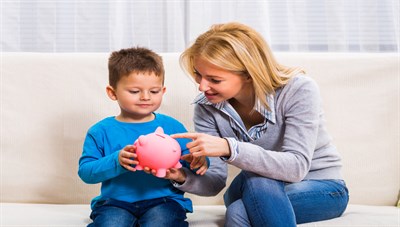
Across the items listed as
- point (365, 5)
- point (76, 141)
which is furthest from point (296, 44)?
point (76, 141)

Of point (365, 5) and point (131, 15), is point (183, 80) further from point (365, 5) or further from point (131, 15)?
point (365, 5)

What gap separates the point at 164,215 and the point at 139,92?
1.16 feet

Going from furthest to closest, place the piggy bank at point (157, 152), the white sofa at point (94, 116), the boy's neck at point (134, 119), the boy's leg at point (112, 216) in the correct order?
the white sofa at point (94, 116)
the boy's neck at point (134, 119)
the boy's leg at point (112, 216)
the piggy bank at point (157, 152)

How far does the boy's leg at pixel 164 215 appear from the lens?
1569mm

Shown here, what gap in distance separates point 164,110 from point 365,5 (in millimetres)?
1059

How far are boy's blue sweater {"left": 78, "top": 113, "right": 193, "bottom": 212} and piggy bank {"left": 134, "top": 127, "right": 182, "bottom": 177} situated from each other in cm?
17

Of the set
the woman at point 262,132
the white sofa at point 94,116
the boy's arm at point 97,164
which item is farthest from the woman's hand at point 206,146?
the white sofa at point 94,116

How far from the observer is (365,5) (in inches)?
97.7

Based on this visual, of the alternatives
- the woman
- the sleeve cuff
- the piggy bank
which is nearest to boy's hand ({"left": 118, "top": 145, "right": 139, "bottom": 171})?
the piggy bank

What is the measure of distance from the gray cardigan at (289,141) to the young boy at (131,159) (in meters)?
0.09

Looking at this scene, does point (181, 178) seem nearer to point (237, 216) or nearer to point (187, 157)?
point (187, 157)

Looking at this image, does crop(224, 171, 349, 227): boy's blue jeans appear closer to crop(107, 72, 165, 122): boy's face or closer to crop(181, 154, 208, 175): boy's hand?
crop(181, 154, 208, 175): boy's hand

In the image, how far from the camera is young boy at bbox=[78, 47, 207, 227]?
1.59 meters

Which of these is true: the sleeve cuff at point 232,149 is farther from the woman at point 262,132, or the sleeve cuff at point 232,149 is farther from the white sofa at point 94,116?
the white sofa at point 94,116
